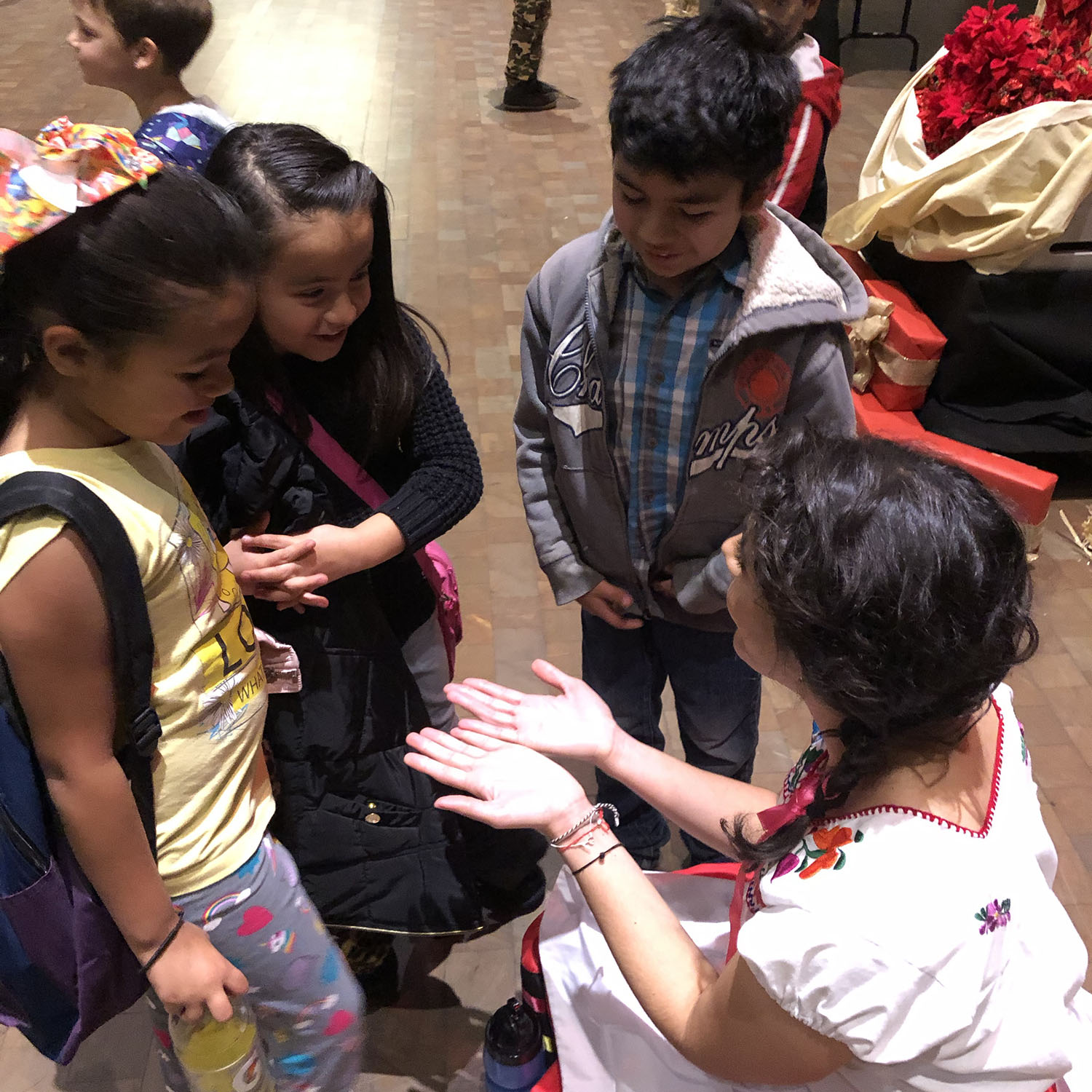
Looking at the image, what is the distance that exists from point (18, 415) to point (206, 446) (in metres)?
0.29

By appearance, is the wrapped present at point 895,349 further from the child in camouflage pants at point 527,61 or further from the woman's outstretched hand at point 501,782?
the child in camouflage pants at point 527,61

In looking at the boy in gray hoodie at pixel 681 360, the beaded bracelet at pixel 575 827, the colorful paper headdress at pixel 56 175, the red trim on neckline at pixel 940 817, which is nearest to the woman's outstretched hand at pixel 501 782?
the beaded bracelet at pixel 575 827

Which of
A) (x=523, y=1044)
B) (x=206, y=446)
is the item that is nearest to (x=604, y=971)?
(x=523, y=1044)

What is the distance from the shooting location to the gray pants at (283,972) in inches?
46.3

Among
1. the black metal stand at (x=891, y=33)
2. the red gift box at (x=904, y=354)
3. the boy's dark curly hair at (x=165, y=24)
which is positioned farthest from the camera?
the black metal stand at (x=891, y=33)

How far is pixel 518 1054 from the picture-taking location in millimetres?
1349

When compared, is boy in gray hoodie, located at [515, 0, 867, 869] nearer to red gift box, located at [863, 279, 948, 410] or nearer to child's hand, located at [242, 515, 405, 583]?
child's hand, located at [242, 515, 405, 583]

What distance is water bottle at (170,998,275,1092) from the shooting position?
1.17 metres

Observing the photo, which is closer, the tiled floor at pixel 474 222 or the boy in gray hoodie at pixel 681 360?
the boy in gray hoodie at pixel 681 360

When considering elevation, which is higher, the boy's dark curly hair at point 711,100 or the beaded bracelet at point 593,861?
the boy's dark curly hair at point 711,100

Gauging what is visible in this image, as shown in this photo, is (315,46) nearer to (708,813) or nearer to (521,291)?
(521,291)

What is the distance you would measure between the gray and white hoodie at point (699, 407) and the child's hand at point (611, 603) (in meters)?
0.02

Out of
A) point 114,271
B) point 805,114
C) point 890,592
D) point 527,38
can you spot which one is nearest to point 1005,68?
point 805,114

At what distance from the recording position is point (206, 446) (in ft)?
4.11
